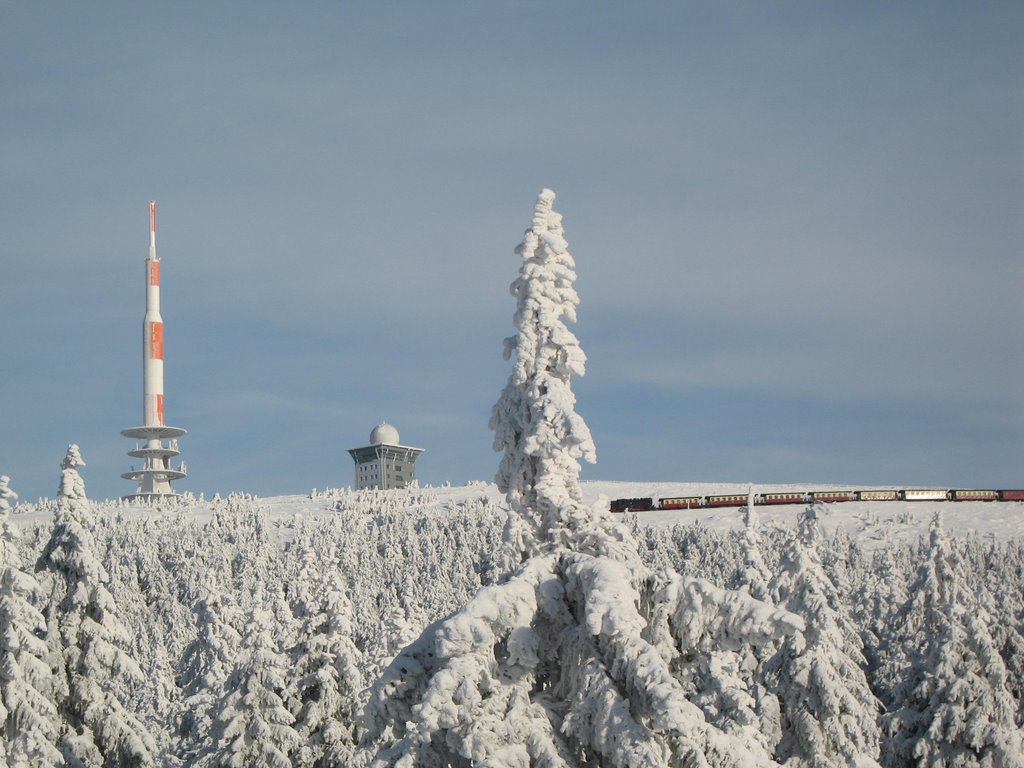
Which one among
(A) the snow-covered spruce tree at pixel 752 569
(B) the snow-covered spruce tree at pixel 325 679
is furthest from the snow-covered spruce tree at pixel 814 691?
(B) the snow-covered spruce tree at pixel 325 679

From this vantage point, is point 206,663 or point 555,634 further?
point 206,663

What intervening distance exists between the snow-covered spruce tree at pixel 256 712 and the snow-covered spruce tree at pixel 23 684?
5.61m

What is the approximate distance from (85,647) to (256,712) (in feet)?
18.1

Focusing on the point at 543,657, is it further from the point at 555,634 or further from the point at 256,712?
the point at 256,712

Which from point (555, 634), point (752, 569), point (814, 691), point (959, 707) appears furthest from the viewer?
point (959, 707)

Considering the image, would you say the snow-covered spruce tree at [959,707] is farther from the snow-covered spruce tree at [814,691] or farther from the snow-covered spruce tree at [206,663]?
the snow-covered spruce tree at [206,663]

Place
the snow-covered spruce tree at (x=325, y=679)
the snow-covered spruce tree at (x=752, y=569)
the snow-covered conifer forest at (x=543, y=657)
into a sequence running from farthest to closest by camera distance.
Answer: the snow-covered spruce tree at (x=752, y=569) < the snow-covered spruce tree at (x=325, y=679) < the snow-covered conifer forest at (x=543, y=657)

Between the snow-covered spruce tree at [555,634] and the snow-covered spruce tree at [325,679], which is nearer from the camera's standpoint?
the snow-covered spruce tree at [555,634]

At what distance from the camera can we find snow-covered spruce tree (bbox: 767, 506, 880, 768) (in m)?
33.0

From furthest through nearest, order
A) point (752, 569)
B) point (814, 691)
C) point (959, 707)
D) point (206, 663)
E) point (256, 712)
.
A: point (206, 663)
point (959, 707)
point (752, 569)
point (256, 712)
point (814, 691)

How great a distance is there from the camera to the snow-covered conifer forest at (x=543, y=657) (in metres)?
16.6

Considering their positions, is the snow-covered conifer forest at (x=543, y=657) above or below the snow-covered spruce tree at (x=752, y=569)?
below

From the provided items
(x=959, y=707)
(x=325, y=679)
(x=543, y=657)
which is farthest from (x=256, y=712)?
(x=959, y=707)

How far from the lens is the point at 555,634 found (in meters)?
17.9
